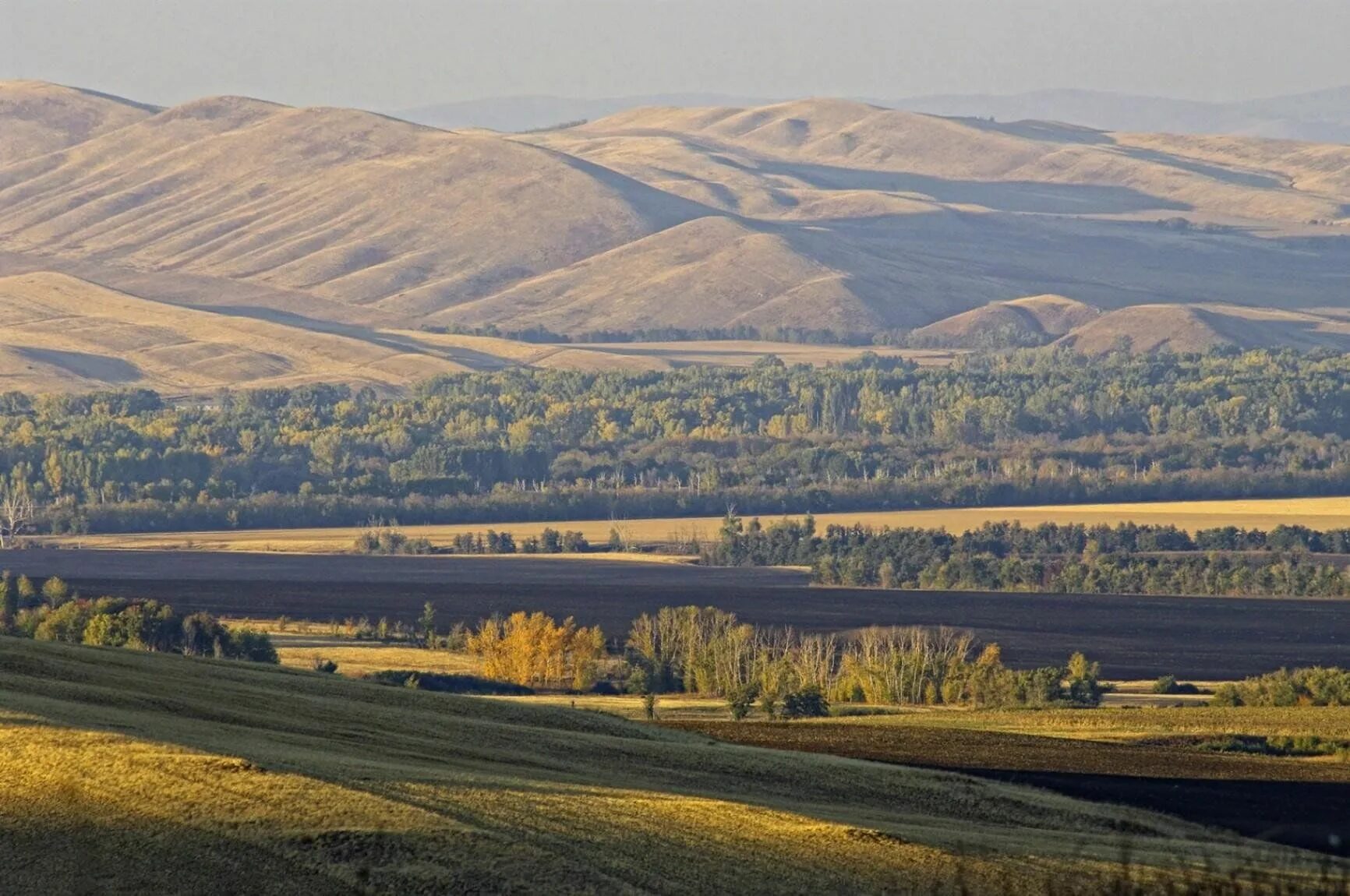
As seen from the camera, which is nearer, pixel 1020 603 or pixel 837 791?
pixel 837 791

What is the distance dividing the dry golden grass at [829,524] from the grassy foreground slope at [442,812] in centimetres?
12768

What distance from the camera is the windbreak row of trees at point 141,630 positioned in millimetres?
93625

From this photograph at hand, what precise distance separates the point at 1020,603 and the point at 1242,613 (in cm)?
1366

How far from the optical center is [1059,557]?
168 m

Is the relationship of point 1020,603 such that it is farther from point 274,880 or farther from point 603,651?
point 274,880

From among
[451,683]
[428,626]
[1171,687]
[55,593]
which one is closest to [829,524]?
[428,626]

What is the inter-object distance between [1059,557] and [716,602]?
34.8 m

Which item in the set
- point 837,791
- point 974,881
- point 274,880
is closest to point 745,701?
point 837,791

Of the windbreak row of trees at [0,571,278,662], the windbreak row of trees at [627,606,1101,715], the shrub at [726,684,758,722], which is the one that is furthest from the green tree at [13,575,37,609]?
the shrub at [726,684,758,722]

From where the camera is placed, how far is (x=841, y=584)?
161625 mm

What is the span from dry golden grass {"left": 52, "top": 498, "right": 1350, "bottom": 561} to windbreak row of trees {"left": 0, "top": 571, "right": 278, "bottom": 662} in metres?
74.7

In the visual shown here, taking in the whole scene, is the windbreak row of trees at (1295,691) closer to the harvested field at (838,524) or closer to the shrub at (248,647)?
the shrub at (248,647)

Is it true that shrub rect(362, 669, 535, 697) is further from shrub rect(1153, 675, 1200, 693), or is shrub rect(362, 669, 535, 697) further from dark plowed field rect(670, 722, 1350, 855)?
shrub rect(1153, 675, 1200, 693)

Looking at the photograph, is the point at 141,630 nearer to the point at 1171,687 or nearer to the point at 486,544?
the point at 1171,687
